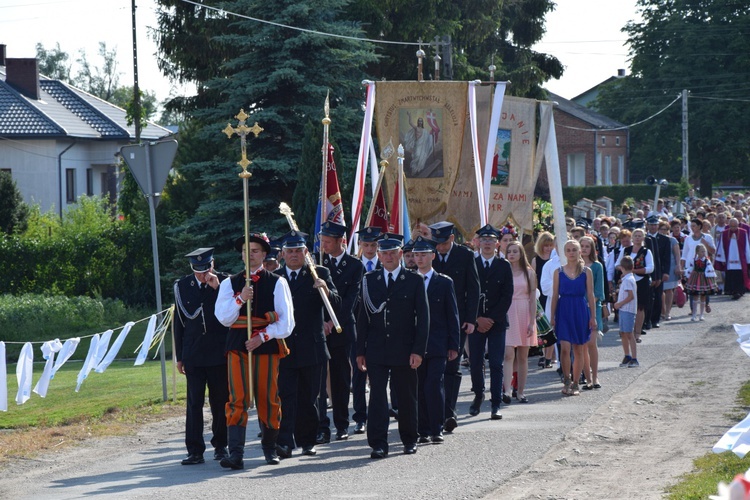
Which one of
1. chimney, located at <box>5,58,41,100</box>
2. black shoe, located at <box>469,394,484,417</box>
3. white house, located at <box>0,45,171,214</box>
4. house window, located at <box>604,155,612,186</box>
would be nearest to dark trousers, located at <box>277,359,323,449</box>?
black shoe, located at <box>469,394,484,417</box>

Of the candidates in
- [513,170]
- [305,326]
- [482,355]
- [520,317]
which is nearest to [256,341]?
[305,326]

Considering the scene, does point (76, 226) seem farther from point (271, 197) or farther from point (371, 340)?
point (371, 340)

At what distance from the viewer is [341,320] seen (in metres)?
11.1

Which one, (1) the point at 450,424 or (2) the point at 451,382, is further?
(2) the point at 451,382

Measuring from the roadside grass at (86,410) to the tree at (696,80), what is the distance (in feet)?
181

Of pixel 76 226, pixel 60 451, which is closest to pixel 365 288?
pixel 60 451

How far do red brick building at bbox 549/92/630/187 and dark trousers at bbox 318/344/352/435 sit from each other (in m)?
67.5

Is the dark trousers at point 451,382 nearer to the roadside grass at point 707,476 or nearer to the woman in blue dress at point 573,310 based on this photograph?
the woman in blue dress at point 573,310

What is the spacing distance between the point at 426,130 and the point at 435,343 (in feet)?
26.0

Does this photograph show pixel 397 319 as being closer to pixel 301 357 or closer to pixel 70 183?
pixel 301 357

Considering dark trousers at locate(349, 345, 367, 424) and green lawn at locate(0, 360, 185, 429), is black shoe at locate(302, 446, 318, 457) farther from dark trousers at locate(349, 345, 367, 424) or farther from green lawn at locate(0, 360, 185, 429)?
green lawn at locate(0, 360, 185, 429)

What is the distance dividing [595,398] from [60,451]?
18.7ft

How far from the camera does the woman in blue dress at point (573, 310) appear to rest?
1314 centimetres

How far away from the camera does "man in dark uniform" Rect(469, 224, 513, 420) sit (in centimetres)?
1199
